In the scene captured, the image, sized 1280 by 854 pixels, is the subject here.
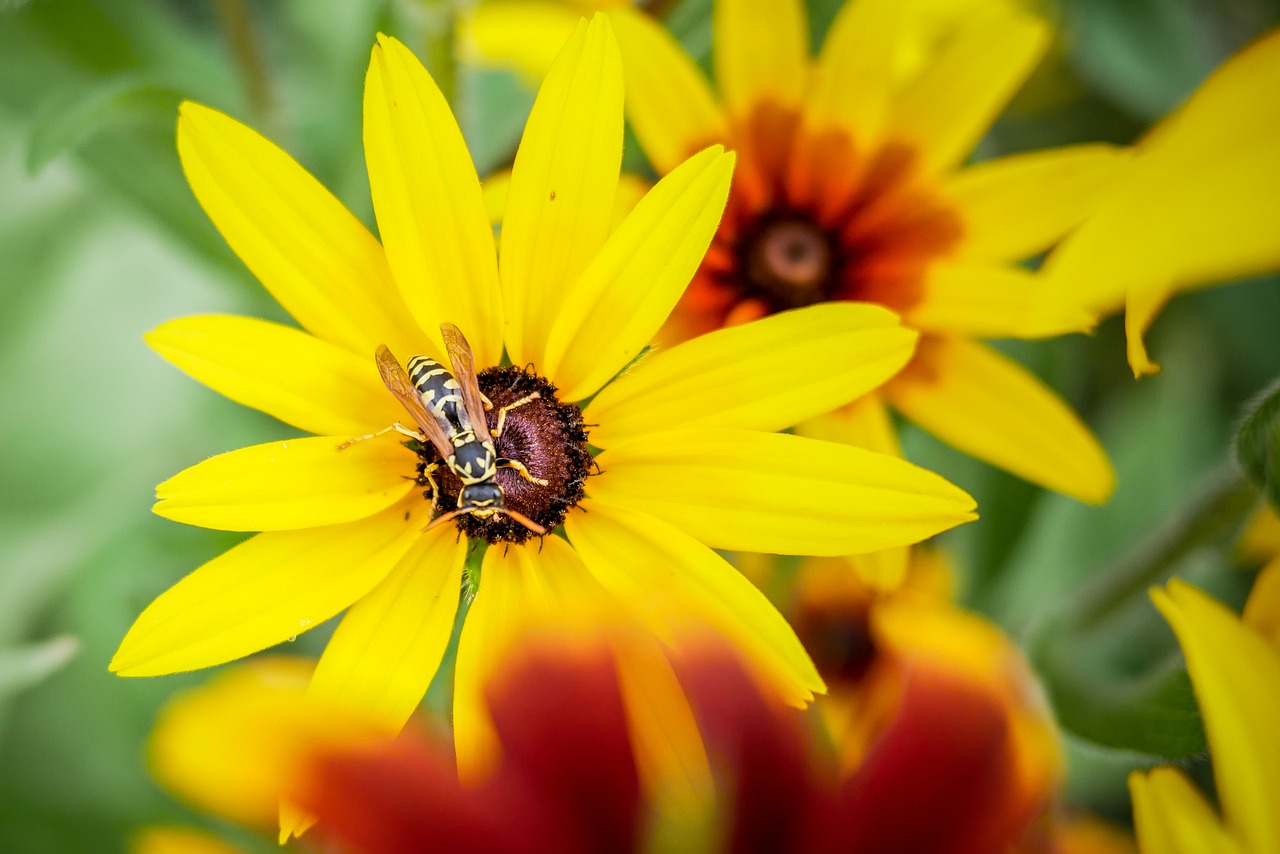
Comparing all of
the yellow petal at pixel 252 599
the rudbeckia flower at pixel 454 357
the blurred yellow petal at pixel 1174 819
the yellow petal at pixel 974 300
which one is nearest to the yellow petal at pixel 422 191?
the rudbeckia flower at pixel 454 357

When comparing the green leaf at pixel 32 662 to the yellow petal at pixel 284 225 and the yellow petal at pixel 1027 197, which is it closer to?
the yellow petal at pixel 284 225

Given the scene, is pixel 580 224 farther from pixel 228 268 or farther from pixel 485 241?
pixel 228 268

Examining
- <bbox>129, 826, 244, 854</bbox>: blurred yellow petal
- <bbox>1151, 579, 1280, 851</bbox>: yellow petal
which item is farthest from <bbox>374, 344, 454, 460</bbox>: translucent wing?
<bbox>1151, 579, 1280, 851</bbox>: yellow petal

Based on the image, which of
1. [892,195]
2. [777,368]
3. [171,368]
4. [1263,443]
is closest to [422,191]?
[777,368]

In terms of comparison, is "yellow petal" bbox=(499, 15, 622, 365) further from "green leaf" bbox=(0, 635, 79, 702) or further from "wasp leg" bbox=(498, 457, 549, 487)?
"green leaf" bbox=(0, 635, 79, 702)

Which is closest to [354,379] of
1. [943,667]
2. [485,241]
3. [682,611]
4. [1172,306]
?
[485,241]

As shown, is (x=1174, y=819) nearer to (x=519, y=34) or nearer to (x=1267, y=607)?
(x=1267, y=607)
